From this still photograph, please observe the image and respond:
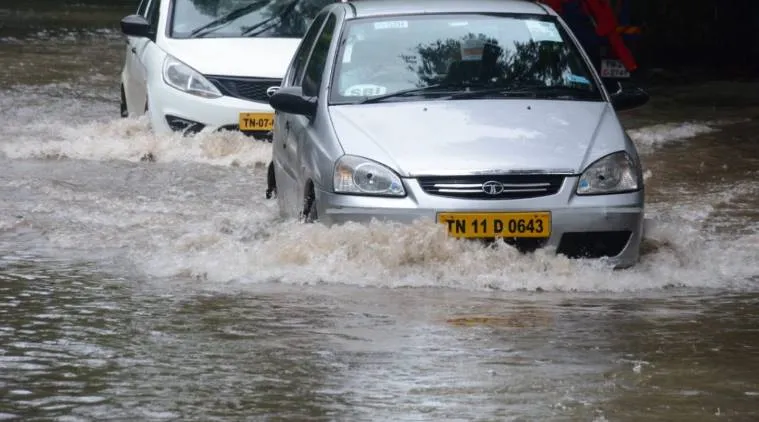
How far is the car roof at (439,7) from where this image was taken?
10.6m

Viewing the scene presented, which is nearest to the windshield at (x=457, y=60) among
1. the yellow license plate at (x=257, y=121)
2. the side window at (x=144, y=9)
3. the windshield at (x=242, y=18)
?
the yellow license plate at (x=257, y=121)

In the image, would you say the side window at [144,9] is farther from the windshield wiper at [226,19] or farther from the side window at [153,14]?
the windshield wiper at [226,19]

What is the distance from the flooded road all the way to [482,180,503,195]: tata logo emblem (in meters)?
0.30

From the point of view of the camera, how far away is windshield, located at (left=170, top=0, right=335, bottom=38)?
50.7 ft

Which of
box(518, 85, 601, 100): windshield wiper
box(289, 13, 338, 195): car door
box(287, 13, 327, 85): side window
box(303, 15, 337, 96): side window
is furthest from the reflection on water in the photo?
box(287, 13, 327, 85): side window

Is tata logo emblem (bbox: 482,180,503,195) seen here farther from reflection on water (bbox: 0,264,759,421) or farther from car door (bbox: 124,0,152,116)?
car door (bbox: 124,0,152,116)

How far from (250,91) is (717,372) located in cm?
814

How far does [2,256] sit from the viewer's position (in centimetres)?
1020

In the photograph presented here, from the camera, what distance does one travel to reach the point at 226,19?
1560 cm

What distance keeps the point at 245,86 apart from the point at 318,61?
13.6 ft

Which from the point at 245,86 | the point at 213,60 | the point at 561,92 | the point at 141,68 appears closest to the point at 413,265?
the point at 561,92

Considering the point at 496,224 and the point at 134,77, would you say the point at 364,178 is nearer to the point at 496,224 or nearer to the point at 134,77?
the point at 496,224

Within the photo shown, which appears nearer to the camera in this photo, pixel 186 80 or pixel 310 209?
pixel 310 209

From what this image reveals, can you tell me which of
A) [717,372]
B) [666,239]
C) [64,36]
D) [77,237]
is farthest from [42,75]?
[717,372]
